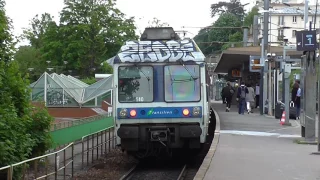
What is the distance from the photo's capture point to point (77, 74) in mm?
73312

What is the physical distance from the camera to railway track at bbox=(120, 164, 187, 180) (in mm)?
15438

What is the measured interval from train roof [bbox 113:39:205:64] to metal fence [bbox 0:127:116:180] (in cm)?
261

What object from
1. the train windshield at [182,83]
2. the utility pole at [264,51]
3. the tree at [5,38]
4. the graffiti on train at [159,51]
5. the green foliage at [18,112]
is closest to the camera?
the green foliage at [18,112]

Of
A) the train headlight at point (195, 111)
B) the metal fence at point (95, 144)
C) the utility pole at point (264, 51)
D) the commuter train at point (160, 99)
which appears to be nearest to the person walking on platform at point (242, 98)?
the utility pole at point (264, 51)

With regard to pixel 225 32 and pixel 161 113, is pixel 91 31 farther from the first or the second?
pixel 161 113

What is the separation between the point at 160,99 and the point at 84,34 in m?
55.2

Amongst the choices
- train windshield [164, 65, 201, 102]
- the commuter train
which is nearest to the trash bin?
the commuter train

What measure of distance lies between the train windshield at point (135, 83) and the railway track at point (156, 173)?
198 centimetres

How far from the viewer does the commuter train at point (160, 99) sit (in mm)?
15109

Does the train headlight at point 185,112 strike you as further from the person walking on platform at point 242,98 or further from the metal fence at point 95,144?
the person walking on platform at point 242,98

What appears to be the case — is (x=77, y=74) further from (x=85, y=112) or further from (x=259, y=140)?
(x=259, y=140)

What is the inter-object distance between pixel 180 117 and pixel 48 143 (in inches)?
130

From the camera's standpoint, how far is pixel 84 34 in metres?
69.4

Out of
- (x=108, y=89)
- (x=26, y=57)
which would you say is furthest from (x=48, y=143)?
(x=26, y=57)
